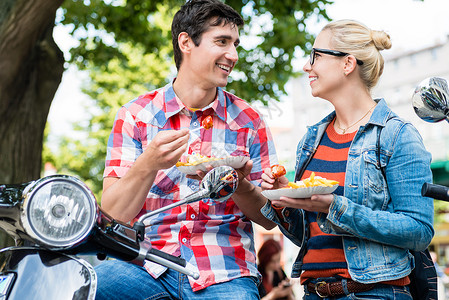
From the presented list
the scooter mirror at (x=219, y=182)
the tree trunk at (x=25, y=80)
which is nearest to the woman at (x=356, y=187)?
the scooter mirror at (x=219, y=182)

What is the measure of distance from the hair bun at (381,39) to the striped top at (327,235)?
1.53ft

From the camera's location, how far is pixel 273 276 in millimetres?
6828

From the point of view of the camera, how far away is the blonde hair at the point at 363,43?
2.74 meters

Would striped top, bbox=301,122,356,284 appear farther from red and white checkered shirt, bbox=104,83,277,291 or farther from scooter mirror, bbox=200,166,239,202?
scooter mirror, bbox=200,166,239,202

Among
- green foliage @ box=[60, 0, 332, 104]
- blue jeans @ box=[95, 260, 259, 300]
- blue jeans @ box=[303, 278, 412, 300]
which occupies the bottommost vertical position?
blue jeans @ box=[303, 278, 412, 300]

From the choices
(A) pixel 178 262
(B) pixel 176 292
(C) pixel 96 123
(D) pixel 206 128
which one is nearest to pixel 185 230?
(B) pixel 176 292

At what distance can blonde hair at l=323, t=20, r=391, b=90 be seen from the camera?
2738mm

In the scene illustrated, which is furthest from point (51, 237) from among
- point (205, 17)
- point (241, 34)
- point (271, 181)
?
point (241, 34)

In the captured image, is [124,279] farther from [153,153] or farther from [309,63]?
[309,63]

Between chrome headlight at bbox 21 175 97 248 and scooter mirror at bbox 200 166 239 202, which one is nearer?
chrome headlight at bbox 21 175 97 248

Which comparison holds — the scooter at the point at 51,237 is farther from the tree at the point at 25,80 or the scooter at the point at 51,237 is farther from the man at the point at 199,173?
the tree at the point at 25,80

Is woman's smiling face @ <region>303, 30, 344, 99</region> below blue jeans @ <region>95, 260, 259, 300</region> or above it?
above

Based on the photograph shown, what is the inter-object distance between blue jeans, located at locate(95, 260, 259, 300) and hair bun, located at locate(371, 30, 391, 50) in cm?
130

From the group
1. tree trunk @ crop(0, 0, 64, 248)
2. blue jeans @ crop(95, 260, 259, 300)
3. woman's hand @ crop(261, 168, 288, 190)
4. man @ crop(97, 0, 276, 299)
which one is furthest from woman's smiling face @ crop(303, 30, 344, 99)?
tree trunk @ crop(0, 0, 64, 248)
